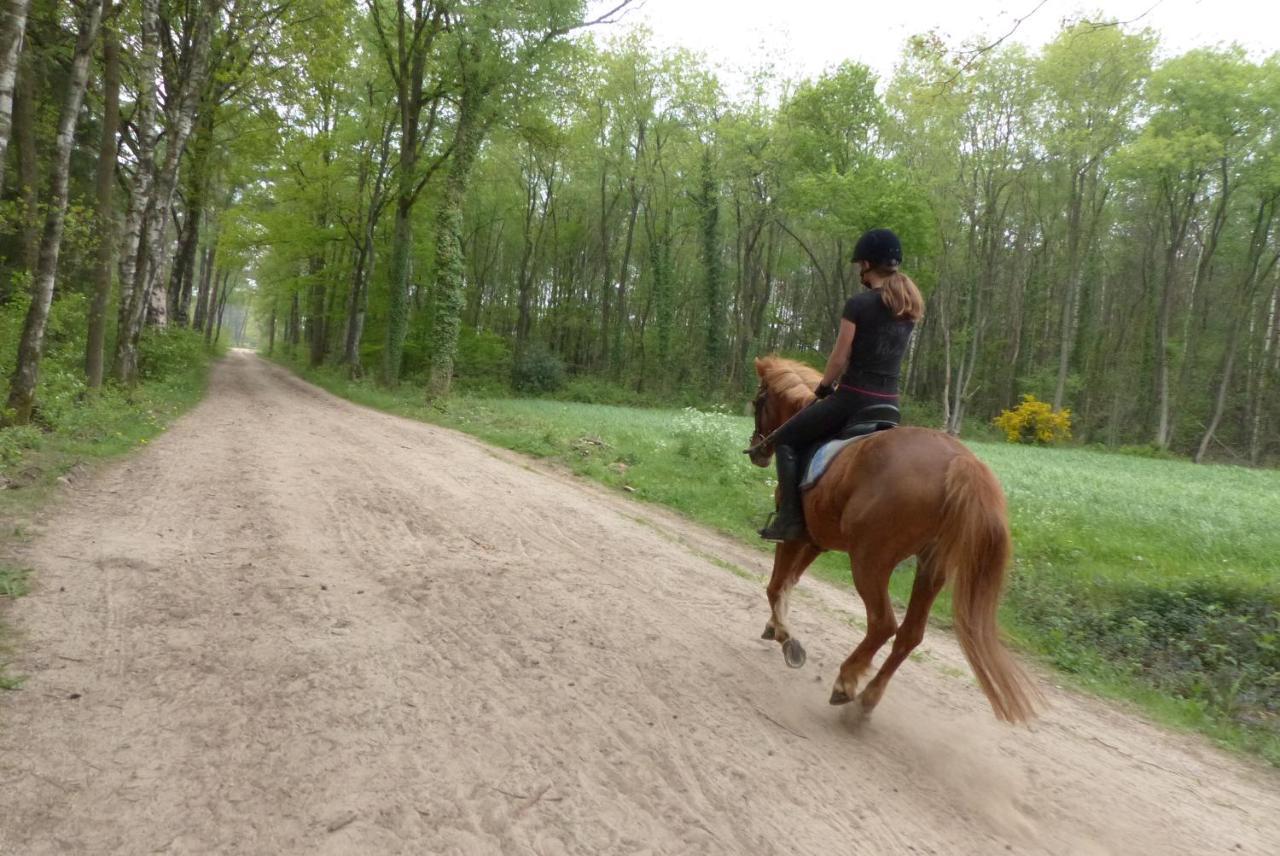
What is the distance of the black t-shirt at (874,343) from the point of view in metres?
4.26

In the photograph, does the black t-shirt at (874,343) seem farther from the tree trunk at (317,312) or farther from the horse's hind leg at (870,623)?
the tree trunk at (317,312)

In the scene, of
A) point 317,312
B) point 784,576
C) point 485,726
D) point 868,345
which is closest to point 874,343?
point 868,345

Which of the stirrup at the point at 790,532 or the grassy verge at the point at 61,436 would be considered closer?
the stirrup at the point at 790,532

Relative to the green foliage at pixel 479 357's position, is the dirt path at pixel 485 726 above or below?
below

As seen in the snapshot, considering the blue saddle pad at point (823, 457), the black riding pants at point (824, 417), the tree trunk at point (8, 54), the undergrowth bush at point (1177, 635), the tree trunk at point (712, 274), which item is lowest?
the undergrowth bush at point (1177, 635)

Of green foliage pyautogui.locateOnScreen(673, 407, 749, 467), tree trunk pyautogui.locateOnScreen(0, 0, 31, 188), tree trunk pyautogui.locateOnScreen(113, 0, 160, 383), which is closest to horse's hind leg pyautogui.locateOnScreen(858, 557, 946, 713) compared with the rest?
tree trunk pyautogui.locateOnScreen(0, 0, 31, 188)

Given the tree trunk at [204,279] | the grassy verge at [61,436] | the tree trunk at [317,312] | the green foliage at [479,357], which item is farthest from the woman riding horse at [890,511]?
the tree trunk at [204,279]

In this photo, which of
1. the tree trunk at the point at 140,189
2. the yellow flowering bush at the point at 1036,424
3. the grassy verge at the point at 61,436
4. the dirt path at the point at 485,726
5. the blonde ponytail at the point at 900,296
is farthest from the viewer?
the yellow flowering bush at the point at 1036,424

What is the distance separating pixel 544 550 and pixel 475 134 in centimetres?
1856

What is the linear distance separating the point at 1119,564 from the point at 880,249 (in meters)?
6.20

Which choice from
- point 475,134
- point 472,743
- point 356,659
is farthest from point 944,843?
point 475,134

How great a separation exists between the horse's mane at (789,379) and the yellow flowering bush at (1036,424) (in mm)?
32624

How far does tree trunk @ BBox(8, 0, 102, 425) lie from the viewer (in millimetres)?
8828

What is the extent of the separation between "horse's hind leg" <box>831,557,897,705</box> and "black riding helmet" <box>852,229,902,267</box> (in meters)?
1.87
